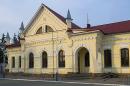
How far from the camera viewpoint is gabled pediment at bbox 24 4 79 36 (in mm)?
40531

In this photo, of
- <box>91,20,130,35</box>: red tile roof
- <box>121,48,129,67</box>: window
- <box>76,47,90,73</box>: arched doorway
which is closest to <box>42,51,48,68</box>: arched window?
<box>76,47,90,73</box>: arched doorway

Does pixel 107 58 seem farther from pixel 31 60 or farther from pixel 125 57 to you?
pixel 31 60

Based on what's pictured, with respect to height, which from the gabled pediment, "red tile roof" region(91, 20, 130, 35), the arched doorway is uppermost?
the gabled pediment

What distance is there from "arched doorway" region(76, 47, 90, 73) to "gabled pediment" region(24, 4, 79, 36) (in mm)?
3511

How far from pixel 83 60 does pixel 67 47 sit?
8.16 ft

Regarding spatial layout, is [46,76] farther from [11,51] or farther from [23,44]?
[11,51]

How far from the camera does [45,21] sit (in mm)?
42594

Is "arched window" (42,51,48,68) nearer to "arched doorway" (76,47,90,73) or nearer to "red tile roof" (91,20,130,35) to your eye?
"arched doorway" (76,47,90,73)

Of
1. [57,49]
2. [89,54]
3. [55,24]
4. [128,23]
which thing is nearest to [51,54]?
[57,49]

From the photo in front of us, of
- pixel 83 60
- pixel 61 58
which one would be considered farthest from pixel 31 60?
pixel 83 60

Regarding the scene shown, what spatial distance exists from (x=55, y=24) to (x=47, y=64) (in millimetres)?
5234

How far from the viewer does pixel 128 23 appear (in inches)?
1475

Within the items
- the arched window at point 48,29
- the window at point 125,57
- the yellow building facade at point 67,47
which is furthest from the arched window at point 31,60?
the window at point 125,57

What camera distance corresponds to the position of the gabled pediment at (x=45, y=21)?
40531 mm
